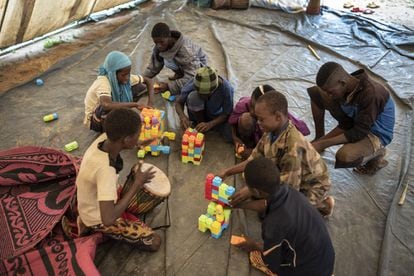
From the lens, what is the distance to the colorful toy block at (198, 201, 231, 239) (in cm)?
235

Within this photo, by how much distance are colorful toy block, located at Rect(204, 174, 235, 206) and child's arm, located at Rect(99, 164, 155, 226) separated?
428 mm

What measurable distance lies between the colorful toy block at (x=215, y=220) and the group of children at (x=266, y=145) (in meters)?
0.17

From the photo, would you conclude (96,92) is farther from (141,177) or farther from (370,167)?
(370,167)

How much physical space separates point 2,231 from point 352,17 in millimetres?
5727

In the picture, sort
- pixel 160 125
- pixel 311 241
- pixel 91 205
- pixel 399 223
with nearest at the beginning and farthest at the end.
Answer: pixel 311 241
pixel 91 205
pixel 399 223
pixel 160 125

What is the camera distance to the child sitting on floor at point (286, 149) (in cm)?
209

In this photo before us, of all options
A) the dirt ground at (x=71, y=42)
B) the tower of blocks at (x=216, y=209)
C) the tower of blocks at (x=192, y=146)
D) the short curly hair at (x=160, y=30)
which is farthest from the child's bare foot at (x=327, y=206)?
the dirt ground at (x=71, y=42)

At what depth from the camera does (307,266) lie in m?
1.79

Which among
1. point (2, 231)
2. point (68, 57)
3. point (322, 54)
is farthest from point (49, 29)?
point (322, 54)

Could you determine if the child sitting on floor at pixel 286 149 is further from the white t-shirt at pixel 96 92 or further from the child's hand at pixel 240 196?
the white t-shirt at pixel 96 92

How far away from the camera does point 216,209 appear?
239 centimetres

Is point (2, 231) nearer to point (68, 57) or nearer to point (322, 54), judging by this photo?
point (68, 57)

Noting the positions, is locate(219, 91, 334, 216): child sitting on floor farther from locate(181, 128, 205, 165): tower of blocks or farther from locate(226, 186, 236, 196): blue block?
locate(181, 128, 205, 165): tower of blocks

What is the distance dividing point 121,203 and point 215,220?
69cm
